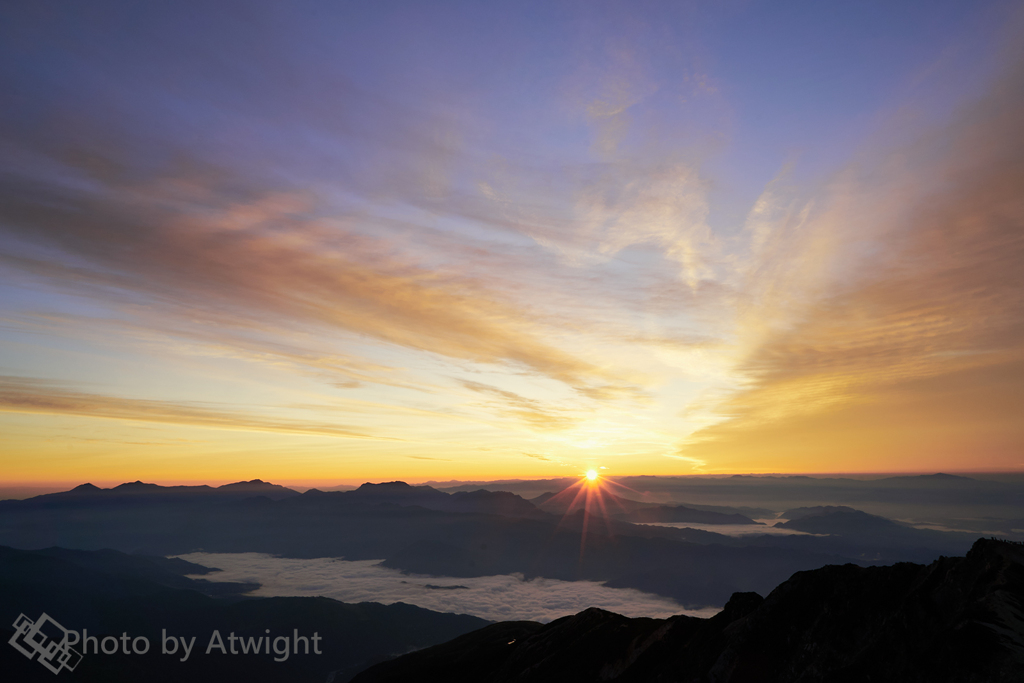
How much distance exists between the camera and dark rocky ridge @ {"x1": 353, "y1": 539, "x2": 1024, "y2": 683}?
38.8 m

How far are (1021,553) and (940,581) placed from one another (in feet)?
21.7

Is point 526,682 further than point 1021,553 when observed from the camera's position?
Yes

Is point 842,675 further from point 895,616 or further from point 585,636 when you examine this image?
point 585,636

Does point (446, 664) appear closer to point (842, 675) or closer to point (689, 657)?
point (689, 657)

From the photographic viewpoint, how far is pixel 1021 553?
4250cm

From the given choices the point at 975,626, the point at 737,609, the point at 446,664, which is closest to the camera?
the point at 975,626

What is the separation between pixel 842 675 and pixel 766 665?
11.1m

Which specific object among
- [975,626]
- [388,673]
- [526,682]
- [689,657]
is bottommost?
[388,673]

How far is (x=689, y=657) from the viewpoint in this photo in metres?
65.6

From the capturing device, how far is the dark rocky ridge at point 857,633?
38812 mm

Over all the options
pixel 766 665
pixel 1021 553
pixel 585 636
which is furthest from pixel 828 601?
pixel 585 636

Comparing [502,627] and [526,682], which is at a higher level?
[526,682]

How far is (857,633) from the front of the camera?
4922 cm

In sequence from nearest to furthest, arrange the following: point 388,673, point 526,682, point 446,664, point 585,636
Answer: point 526,682 → point 585,636 → point 446,664 → point 388,673
